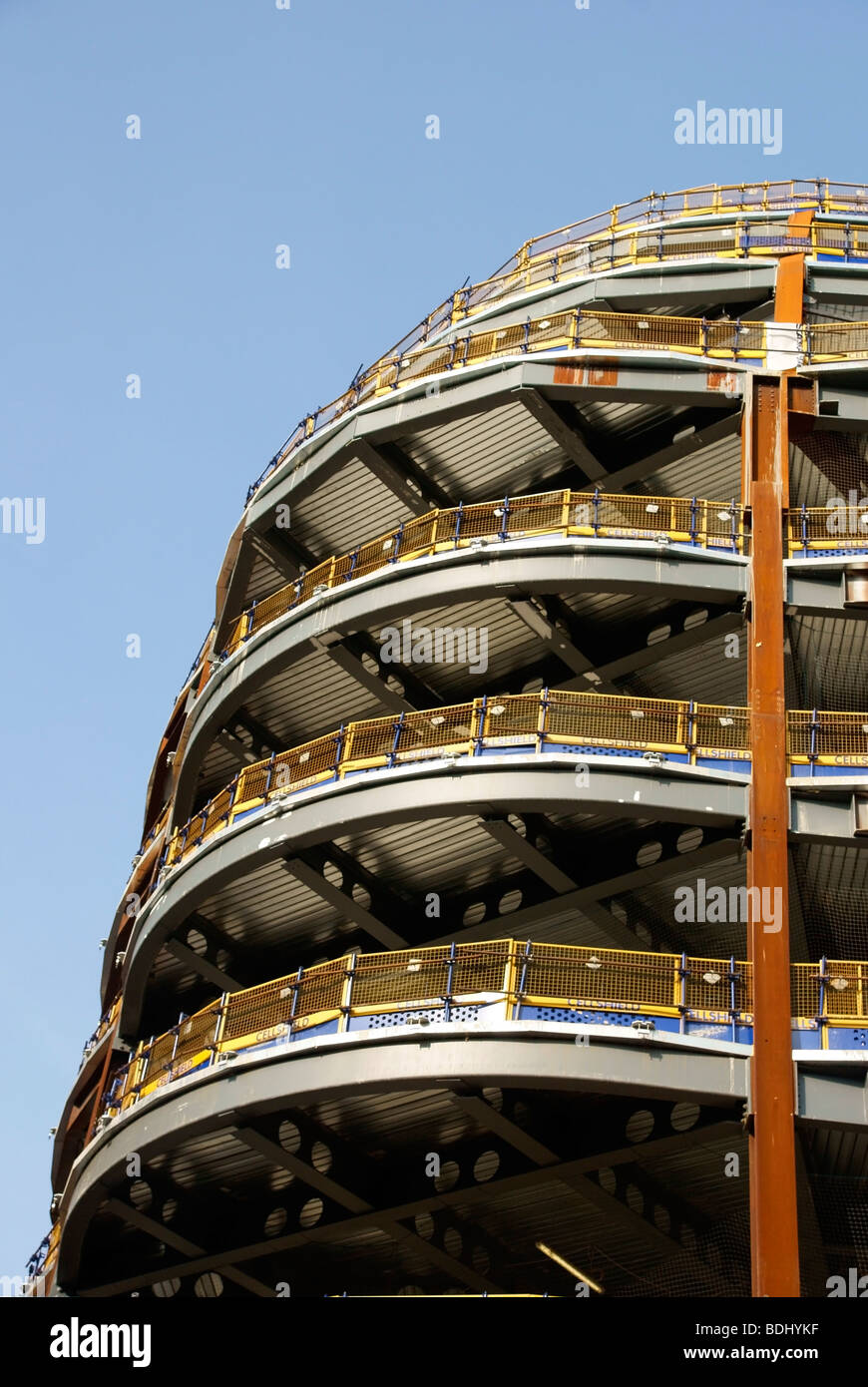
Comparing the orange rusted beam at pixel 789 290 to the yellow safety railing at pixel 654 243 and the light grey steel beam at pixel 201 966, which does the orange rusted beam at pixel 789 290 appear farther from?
the light grey steel beam at pixel 201 966

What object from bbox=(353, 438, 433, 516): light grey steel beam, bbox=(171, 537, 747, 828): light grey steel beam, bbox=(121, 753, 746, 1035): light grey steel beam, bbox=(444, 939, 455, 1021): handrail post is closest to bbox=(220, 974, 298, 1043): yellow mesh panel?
bbox=(121, 753, 746, 1035): light grey steel beam

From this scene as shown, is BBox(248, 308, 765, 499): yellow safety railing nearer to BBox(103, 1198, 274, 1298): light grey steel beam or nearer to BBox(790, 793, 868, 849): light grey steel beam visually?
BBox(790, 793, 868, 849): light grey steel beam

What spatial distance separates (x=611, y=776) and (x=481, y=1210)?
776cm

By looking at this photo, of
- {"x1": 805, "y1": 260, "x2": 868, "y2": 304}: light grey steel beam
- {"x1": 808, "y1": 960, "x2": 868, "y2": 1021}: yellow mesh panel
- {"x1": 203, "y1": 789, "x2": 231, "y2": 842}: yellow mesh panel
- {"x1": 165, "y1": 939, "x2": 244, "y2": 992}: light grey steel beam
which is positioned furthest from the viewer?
{"x1": 805, "y1": 260, "x2": 868, "y2": 304}: light grey steel beam

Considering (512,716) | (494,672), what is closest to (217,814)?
(494,672)

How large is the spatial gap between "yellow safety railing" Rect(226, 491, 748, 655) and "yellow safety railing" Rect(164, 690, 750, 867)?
296 centimetres

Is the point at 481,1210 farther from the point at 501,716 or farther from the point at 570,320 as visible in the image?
the point at 570,320

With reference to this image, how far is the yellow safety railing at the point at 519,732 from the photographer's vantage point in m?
26.1

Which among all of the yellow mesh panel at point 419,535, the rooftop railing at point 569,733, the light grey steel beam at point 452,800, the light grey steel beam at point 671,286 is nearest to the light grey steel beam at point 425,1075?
the light grey steel beam at point 452,800

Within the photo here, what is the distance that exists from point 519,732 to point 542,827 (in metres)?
1.88

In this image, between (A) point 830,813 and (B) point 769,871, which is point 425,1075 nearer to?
(B) point 769,871

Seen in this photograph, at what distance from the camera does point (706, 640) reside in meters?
29.1

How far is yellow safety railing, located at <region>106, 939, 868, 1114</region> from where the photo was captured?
76.8ft
